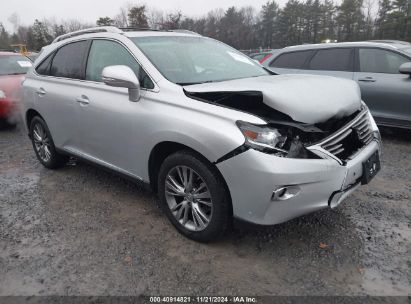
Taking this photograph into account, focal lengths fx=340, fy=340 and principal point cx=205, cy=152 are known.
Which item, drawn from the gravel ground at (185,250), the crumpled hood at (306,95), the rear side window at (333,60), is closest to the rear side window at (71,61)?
the gravel ground at (185,250)

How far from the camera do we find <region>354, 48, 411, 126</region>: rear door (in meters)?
5.13

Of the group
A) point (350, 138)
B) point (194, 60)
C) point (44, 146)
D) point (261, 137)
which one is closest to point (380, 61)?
point (350, 138)

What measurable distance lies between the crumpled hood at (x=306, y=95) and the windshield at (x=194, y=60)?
321 mm

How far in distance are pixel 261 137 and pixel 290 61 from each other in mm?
4512

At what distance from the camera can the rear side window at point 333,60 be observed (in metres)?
5.74

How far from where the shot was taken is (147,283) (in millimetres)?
2387

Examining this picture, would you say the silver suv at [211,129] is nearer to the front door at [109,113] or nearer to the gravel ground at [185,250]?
the front door at [109,113]

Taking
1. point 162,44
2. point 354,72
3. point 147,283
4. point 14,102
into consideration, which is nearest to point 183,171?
point 147,283

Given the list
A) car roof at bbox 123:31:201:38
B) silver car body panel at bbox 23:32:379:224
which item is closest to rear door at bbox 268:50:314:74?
car roof at bbox 123:31:201:38

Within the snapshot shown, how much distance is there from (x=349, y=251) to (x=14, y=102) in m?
6.64

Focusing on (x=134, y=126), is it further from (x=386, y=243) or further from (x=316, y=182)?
(x=386, y=243)

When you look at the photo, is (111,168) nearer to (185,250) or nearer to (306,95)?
(185,250)

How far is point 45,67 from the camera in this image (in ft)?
14.3

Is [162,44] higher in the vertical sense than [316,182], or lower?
higher
